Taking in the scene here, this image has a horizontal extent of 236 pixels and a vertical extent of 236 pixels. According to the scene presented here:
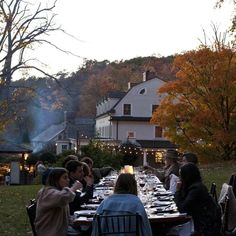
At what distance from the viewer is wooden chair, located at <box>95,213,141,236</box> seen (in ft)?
19.3

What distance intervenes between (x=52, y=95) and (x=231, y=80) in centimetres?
1545

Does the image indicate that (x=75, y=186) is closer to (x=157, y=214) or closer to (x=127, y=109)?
(x=157, y=214)

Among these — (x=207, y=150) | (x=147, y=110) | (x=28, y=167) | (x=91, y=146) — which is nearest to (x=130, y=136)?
(x=147, y=110)

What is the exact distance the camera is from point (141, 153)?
164 feet

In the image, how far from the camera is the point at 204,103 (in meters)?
33.3

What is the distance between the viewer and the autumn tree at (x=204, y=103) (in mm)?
31781

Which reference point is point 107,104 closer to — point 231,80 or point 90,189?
point 231,80

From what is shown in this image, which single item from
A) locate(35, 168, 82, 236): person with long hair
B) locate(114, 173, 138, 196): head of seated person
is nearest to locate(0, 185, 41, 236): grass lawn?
locate(35, 168, 82, 236): person with long hair

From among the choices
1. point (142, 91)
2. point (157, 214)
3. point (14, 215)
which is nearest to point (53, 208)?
point (157, 214)

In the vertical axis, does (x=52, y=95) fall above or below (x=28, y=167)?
above

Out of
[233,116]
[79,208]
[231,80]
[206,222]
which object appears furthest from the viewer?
[233,116]

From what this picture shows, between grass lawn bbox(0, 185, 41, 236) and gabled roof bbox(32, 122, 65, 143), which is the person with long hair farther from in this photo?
gabled roof bbox(32, 122, 65, 143)

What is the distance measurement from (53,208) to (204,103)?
2744 cm

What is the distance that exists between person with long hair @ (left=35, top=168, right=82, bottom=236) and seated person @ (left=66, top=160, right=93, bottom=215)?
1485 mm
